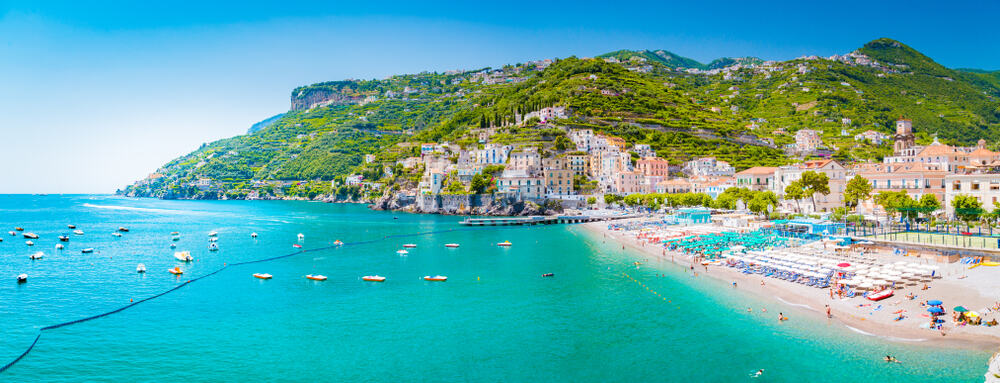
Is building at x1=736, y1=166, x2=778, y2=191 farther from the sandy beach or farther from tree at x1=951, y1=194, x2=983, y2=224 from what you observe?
the sandy beach

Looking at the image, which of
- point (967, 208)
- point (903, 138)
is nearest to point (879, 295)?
point (967, 208)

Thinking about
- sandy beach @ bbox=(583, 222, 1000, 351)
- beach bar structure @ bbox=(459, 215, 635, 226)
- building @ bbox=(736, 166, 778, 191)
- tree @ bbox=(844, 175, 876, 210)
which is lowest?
sandy beach @ bbox=(583, 222, 1000, 351)

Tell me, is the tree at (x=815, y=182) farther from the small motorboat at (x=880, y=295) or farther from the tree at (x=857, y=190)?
the small motorboat at (x=880, y=295)

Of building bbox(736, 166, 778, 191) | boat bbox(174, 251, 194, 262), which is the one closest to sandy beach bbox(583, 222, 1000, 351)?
building bbox(736, 166, 778, 191)

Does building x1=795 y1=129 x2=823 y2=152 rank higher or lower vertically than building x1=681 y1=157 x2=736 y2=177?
higher

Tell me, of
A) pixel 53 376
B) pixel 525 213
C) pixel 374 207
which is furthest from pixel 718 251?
pixel 374 207

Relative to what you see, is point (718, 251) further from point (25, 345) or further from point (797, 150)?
point (797, 150)
